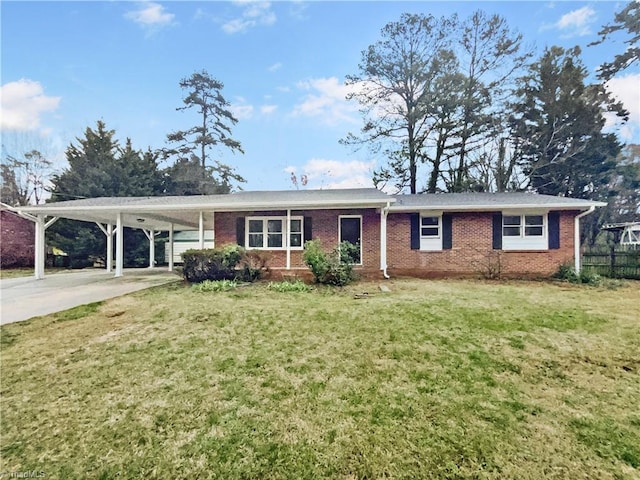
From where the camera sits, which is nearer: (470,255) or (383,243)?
(383,243)

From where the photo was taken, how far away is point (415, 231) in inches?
443

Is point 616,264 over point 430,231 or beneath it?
beneath

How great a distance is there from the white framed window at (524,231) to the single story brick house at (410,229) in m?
0.03

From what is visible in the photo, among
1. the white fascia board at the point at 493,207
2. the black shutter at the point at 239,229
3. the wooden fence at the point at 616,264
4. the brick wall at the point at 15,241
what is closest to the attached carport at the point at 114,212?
the black shutter at the point at 239,229

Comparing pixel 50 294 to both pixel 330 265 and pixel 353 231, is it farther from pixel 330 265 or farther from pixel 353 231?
pixel 353 231

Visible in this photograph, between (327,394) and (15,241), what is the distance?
19.1 metres

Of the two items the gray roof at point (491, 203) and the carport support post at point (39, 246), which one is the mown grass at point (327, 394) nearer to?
the gray roof at point (491, 203)

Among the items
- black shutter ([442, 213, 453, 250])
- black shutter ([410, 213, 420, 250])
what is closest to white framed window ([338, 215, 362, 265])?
black shutter ([410, 213, 420, 250])

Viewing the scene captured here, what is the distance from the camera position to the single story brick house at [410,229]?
10.7 metres

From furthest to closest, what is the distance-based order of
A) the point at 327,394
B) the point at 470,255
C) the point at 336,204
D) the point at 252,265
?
A: the point at 470,255 → the point at 252,265 → the point at 336,204 → the point at 327,394

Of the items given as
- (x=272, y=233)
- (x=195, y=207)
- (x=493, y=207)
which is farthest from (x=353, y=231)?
(x=195, y=207)

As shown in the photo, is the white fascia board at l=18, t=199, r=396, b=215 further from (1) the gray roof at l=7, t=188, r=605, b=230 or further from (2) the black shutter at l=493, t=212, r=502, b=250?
(2) the black shutter at l=493, t=212, r=502, b=250

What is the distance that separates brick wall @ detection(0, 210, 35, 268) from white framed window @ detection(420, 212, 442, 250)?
60.5 ft

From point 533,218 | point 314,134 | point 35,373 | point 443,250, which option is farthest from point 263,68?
point 35,373
